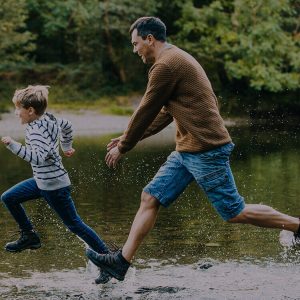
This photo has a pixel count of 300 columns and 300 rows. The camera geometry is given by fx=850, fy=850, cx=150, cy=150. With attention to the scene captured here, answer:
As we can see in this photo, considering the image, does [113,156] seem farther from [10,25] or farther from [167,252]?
[10,25]

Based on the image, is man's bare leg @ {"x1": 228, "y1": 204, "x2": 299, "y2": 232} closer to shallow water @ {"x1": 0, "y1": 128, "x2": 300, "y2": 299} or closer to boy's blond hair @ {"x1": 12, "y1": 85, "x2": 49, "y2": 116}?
shallow water @ {"x1": 0, "y1": 128, "x2": 300, "y2": 299}

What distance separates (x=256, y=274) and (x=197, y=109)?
1.38 m

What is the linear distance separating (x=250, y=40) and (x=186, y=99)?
26.6 m

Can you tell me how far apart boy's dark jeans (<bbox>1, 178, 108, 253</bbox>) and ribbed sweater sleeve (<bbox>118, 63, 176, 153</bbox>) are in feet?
2.01

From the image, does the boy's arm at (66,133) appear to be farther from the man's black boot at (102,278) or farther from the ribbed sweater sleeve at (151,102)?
the man's black boot at (102,278)

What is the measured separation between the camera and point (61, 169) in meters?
6.25

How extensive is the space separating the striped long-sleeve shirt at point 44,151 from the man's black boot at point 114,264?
638 millimetres

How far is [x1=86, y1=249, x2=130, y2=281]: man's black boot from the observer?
19.6 ft

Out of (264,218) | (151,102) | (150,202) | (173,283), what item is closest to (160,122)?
(151,102)

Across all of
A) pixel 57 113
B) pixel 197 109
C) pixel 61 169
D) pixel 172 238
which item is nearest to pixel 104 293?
pixel 61 169

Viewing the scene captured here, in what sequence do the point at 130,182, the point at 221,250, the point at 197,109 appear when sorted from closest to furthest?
the point at 197,109, the point at 221,250, the point at 130,182

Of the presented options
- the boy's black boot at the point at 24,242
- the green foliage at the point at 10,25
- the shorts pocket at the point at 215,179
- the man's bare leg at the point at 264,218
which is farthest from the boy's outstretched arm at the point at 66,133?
the green foliage at the point at 10,25

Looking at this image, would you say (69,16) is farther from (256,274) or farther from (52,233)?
(256,274)

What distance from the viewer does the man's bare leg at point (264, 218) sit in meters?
6.10
